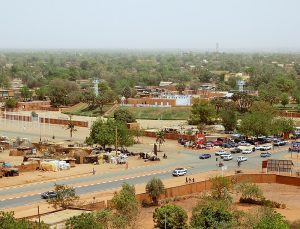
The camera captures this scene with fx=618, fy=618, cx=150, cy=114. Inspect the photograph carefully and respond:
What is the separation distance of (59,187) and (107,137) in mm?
18347

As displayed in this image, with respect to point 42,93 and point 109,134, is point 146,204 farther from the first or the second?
point 42,93

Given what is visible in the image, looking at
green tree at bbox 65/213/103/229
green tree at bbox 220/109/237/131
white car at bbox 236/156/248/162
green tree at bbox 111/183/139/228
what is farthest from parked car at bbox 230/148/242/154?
green tree at bbox 65/213/103/229

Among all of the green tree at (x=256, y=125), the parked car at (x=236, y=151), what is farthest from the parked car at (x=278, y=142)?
the parked car at (x=236, y=151)

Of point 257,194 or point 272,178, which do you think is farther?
point 272,178

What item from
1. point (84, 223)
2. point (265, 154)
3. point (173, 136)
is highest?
point (84, 223)

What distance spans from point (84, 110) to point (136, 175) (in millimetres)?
45312

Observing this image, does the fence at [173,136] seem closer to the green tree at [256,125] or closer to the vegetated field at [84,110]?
the green tree at [256,125]

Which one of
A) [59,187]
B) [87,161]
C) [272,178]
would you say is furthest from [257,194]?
[87,161]

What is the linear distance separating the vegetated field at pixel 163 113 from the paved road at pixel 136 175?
2472 cm

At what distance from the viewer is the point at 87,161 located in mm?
48688

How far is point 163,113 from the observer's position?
80.6 m

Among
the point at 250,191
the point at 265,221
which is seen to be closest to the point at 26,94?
the point at 250,191

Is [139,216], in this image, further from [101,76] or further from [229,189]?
[101,76]

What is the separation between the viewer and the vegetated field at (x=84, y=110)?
84875mm
